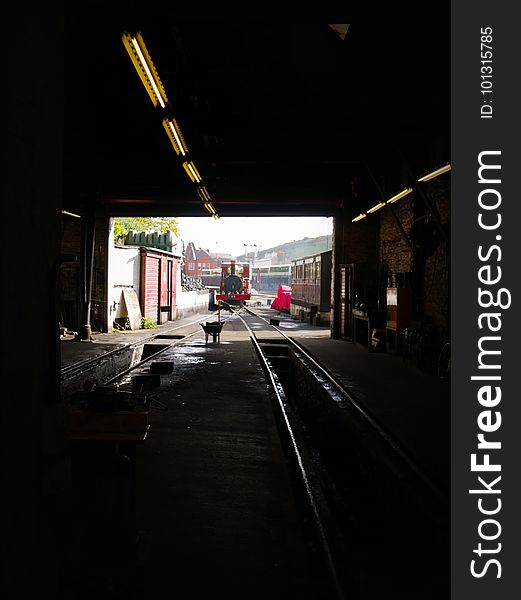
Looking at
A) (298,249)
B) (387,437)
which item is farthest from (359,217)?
(298,249)

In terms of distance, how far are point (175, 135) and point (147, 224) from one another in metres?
40.2

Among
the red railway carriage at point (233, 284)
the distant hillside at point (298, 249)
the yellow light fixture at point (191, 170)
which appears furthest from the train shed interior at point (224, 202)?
the distant hillside at point (298, 249)

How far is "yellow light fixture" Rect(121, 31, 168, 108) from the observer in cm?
516

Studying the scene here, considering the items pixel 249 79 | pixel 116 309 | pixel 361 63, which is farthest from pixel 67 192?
pixel 361 63

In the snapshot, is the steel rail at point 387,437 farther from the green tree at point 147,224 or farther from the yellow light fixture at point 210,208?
the green tree at point 147,224

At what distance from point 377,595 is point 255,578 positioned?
1.18 meters

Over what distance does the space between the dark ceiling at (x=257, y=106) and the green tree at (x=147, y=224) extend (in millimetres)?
23423

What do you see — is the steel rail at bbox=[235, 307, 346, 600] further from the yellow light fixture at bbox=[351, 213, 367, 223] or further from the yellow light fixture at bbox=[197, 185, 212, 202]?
the yellow light fixture at bbox=[351, 213, 367, 223]

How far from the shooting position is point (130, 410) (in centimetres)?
340

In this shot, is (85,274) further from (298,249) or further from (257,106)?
(298,249)

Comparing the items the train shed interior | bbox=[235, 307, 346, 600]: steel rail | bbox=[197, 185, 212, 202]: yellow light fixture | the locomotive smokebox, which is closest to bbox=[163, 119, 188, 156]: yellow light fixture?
the train shed interior

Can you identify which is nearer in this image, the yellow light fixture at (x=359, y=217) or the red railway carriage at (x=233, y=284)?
the yellow light fixture at (x=359, y=217)

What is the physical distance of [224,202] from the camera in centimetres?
1603

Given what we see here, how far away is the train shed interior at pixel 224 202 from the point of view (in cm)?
245
